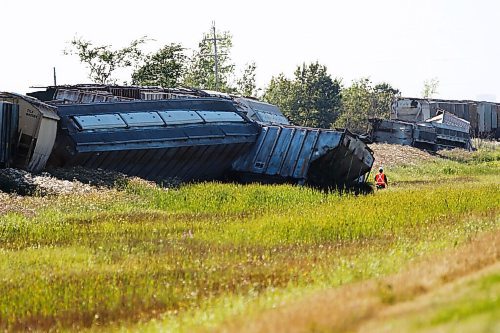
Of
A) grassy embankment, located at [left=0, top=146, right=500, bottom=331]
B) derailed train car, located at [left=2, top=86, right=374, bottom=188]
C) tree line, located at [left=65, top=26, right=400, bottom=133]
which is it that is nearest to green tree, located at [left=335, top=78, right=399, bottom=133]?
tree line, located at [left=65, top=26, right=400, bottom=133]

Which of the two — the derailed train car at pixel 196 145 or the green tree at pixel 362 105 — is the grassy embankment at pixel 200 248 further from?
the green tree at pixel 362 105

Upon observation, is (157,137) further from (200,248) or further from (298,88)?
(298,88)

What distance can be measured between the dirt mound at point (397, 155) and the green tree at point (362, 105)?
46.8m

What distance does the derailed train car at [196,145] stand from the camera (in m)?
30.3

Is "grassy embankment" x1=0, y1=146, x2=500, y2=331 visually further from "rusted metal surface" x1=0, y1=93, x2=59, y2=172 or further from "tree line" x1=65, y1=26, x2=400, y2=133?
"tree line" x1=65, y1=26, x2=400, y2=133

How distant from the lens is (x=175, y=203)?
24312 millimetres

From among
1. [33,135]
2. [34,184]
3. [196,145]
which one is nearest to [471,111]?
[196,145]

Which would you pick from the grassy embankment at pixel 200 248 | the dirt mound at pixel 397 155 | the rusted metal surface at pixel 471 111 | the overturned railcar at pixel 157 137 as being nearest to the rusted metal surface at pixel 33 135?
the overturned railcar at pixel 157 137

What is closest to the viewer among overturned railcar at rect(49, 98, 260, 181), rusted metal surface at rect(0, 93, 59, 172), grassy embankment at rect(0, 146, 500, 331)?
grassy embankment at rect(0, 146, 500, 331)

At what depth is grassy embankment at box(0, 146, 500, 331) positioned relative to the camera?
1114cm

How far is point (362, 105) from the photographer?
11138 centimetres

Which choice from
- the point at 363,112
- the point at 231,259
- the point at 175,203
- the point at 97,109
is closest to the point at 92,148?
the point at 97,109

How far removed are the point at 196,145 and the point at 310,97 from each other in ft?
239

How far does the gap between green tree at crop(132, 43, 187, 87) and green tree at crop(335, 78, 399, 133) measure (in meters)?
29.4
